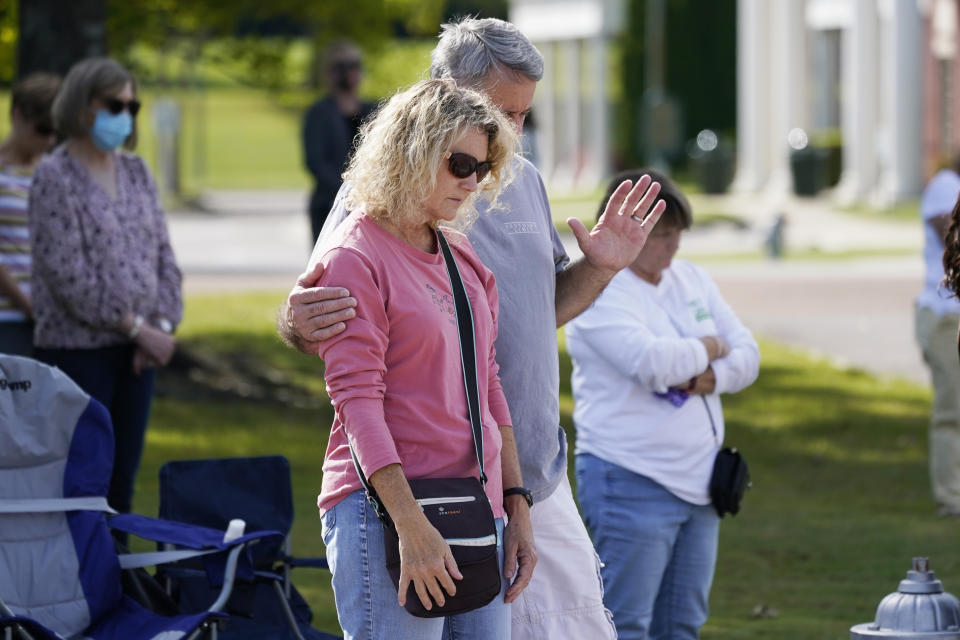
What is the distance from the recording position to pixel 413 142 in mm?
3381

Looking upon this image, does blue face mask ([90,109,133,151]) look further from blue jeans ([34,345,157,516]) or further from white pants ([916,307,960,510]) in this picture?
white pants ([916,307,960,510])

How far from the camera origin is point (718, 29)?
4869 cm

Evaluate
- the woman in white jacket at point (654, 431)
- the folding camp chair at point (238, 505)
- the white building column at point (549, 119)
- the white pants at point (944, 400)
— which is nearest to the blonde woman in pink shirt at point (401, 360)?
the woman in white jacket at point (654, 431)

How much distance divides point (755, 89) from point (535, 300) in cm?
3738

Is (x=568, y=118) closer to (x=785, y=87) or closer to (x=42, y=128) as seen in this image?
(x=785, y=87)

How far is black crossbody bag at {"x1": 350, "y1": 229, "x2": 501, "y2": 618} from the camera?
3.35 metres

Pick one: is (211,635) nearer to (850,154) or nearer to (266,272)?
(266,272)

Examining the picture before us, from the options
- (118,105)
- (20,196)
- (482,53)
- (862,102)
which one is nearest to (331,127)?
(20,196)

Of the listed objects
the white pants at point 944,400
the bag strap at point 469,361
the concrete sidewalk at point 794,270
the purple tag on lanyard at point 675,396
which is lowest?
the concrete sidewalk at point 794,270

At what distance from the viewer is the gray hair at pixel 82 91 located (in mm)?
6539

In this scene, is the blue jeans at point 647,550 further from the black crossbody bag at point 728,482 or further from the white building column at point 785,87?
the white building column at point 785,87

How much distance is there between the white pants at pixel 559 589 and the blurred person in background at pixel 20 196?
373 centimetres

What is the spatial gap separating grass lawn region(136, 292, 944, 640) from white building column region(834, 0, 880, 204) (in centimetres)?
1860

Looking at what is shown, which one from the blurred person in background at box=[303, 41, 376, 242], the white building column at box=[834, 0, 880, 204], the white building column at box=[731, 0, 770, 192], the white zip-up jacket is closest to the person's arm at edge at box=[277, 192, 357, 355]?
the white zip-up jacket
